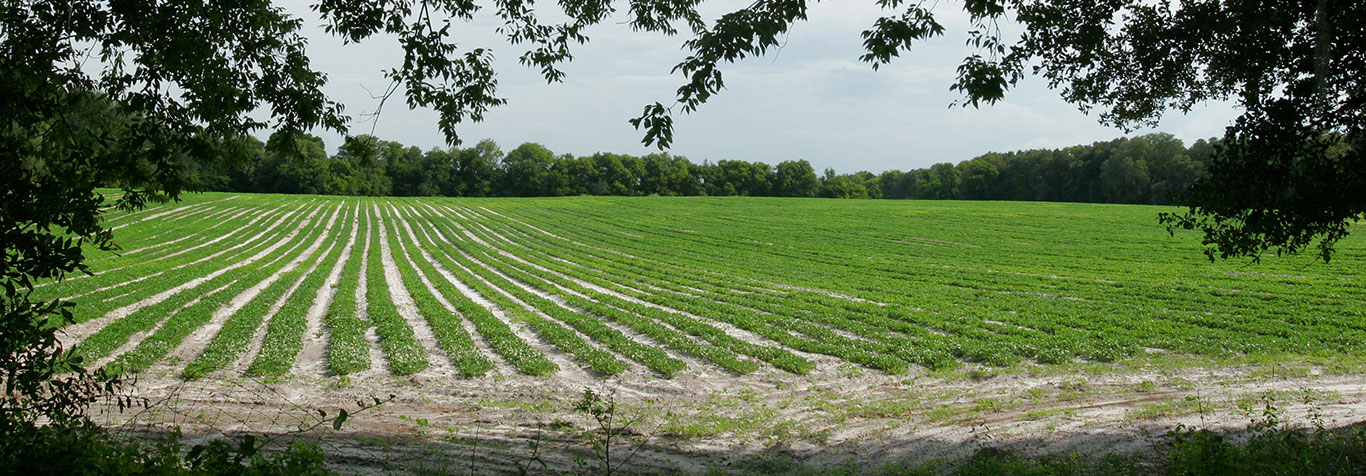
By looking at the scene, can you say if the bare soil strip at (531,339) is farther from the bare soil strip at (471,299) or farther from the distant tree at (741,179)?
the distant tree at (741,179)

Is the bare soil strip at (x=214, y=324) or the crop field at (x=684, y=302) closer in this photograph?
the bare soil strip at (x=214, y=324)

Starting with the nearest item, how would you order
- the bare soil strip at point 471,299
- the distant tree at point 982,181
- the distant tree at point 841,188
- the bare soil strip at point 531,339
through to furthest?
the bare soil strip at point 531,339 < the bare soil strip at point 471,299 < the distant tree at point 982,181 < the distant tree at point 841,188

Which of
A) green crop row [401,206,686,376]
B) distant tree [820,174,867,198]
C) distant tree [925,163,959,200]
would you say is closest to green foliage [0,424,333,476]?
green crop row [401,206,686,376]

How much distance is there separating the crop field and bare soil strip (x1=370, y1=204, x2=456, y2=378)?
0.11 m

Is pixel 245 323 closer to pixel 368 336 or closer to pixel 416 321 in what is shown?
pixel 368 336

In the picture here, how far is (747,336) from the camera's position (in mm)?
13133

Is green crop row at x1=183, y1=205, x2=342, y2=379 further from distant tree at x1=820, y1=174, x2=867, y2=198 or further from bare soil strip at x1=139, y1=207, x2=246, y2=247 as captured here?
distant tree at x1=820, y1=174, x2=867, y2=198

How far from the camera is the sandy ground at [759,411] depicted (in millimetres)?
6340

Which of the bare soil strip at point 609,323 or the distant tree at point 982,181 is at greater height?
the distant tree at point 982,181

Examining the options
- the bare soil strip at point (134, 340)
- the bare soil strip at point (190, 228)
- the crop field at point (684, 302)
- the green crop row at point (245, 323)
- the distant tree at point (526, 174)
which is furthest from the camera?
the distant tree at point (526, 174)

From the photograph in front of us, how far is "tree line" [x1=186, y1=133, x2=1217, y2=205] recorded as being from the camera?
239 feet

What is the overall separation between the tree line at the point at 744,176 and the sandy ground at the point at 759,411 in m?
63.1

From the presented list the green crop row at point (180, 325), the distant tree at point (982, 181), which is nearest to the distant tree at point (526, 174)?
the distant tree at point (982, 181)

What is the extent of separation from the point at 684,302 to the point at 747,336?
424cm
